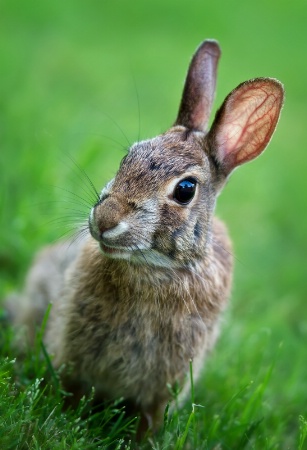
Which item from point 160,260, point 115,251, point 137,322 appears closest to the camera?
point 115,251

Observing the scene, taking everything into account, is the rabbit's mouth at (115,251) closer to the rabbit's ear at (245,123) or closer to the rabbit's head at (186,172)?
the rabbit's head at (186,172)

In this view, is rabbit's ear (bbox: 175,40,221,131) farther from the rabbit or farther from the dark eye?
the dark eye

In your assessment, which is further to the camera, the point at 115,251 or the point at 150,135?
the point at 150,135

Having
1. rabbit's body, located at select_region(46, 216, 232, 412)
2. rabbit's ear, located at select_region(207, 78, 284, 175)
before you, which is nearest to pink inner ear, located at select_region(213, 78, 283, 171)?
rabbit's ear, located at select_region(207, 78, 284, 175)

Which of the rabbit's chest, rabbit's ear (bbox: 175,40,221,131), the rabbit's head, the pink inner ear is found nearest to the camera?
the rabbit's head

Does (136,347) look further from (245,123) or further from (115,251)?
(245,123)

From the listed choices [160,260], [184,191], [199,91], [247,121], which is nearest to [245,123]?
[247,121]

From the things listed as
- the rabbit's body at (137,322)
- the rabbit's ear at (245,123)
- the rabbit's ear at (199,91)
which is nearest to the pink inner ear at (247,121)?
the rabbit's ear at (245,123)

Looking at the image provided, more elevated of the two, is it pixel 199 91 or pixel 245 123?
pixel 199 91
